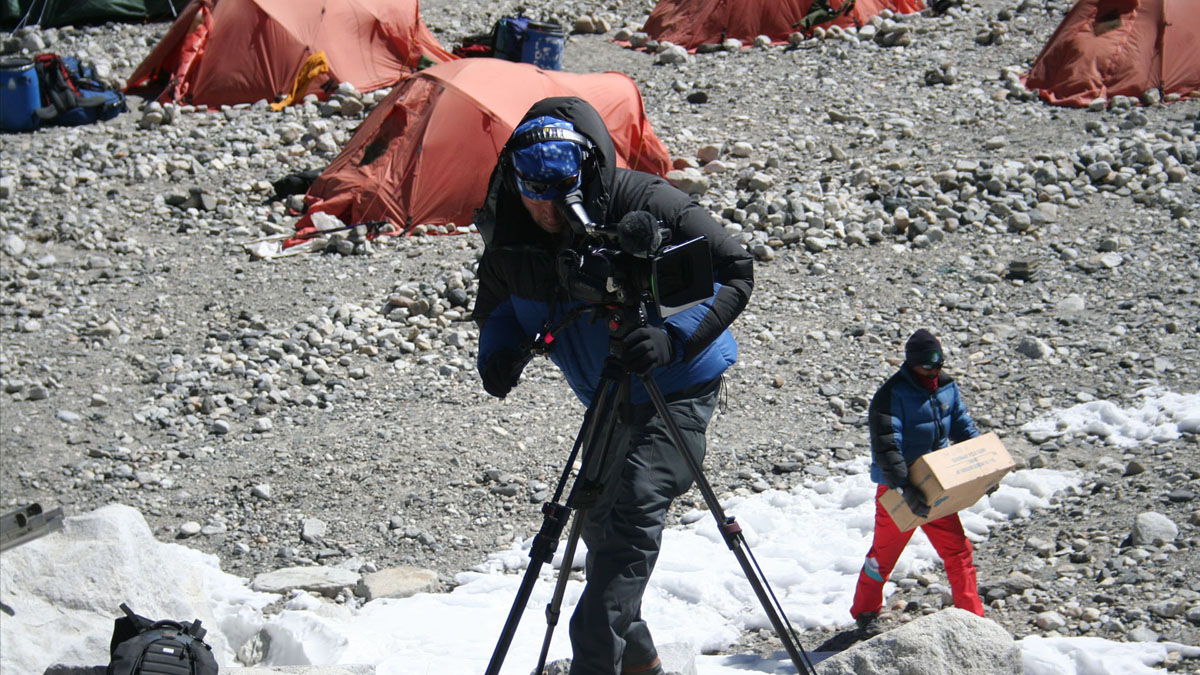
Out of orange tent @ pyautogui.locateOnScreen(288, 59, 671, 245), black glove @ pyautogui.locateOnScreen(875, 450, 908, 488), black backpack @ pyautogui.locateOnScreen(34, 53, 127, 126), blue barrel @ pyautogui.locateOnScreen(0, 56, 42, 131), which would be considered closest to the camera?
black glove @ pyautogui.locateOnScreen(875, 450, 908, 488)

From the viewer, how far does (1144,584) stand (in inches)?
178

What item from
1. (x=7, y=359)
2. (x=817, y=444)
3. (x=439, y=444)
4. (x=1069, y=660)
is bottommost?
(x=7, y=359)

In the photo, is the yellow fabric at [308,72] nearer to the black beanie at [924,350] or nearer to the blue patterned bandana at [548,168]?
the black beanie at [924,350]

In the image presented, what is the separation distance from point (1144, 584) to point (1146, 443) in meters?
1.44

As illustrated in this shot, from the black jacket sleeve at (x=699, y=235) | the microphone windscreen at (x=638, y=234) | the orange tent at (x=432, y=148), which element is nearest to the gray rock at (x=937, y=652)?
the black jacket sleeve at (x=699, y=235)

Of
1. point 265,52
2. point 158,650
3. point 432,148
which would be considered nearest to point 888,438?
point 158,650

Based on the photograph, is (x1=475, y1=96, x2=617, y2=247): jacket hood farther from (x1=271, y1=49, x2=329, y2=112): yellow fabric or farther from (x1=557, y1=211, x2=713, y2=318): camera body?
(x1=271, y1=49, x2=329, y2=112): yellow fabric

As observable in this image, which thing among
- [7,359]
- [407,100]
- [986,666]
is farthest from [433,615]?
[407,100]

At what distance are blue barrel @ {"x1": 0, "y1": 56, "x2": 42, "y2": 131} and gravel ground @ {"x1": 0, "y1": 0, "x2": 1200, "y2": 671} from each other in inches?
13.5

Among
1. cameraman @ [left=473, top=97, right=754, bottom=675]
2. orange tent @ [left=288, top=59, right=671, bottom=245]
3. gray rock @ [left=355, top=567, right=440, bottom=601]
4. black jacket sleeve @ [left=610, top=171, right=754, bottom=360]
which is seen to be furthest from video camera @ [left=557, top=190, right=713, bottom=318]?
orange tent @ [left=288, top=59, right=671, bottom=245]

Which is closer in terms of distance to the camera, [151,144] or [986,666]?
[986,666]

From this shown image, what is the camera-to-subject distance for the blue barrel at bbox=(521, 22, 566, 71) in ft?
41.8

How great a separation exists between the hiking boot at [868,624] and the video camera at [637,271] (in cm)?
220

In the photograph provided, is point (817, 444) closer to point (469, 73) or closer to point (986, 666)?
point (986, 666)
